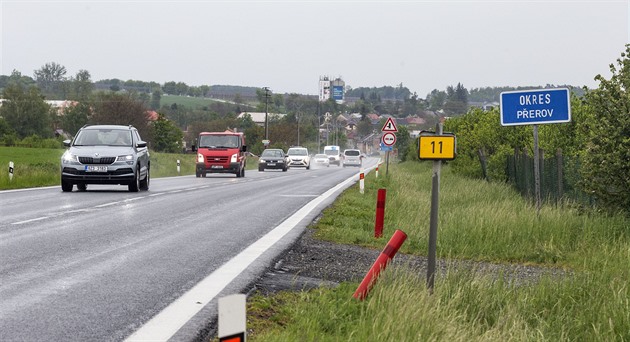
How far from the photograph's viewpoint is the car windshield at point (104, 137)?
23.7 meters

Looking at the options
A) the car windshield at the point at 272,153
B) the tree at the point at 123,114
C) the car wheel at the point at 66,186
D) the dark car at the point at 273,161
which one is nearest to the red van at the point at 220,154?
the dark car at the point at 273,161

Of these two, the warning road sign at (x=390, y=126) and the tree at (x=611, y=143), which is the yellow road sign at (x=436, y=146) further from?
the warning road sign at (x=390, y=126)

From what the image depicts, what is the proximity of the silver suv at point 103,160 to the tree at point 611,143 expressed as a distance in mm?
12496

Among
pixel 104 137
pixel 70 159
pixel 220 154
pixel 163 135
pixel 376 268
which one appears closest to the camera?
pixel 376 268

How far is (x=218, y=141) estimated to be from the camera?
42.2 metres

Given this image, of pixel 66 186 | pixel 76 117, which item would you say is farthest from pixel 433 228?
pixel 76 117

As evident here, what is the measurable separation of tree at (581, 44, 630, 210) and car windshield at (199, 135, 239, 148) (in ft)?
95.0

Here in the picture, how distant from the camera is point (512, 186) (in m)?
Result: 25.6

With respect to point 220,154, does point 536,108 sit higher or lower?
higher

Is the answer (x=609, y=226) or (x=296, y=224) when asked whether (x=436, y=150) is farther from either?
(x=296, y=224)

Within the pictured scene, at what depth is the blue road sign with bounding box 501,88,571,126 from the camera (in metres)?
13.5

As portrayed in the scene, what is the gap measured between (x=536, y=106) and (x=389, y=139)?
Result: 20017mm

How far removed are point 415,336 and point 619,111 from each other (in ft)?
28.7

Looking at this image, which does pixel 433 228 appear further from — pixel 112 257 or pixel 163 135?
pixel 163 135
